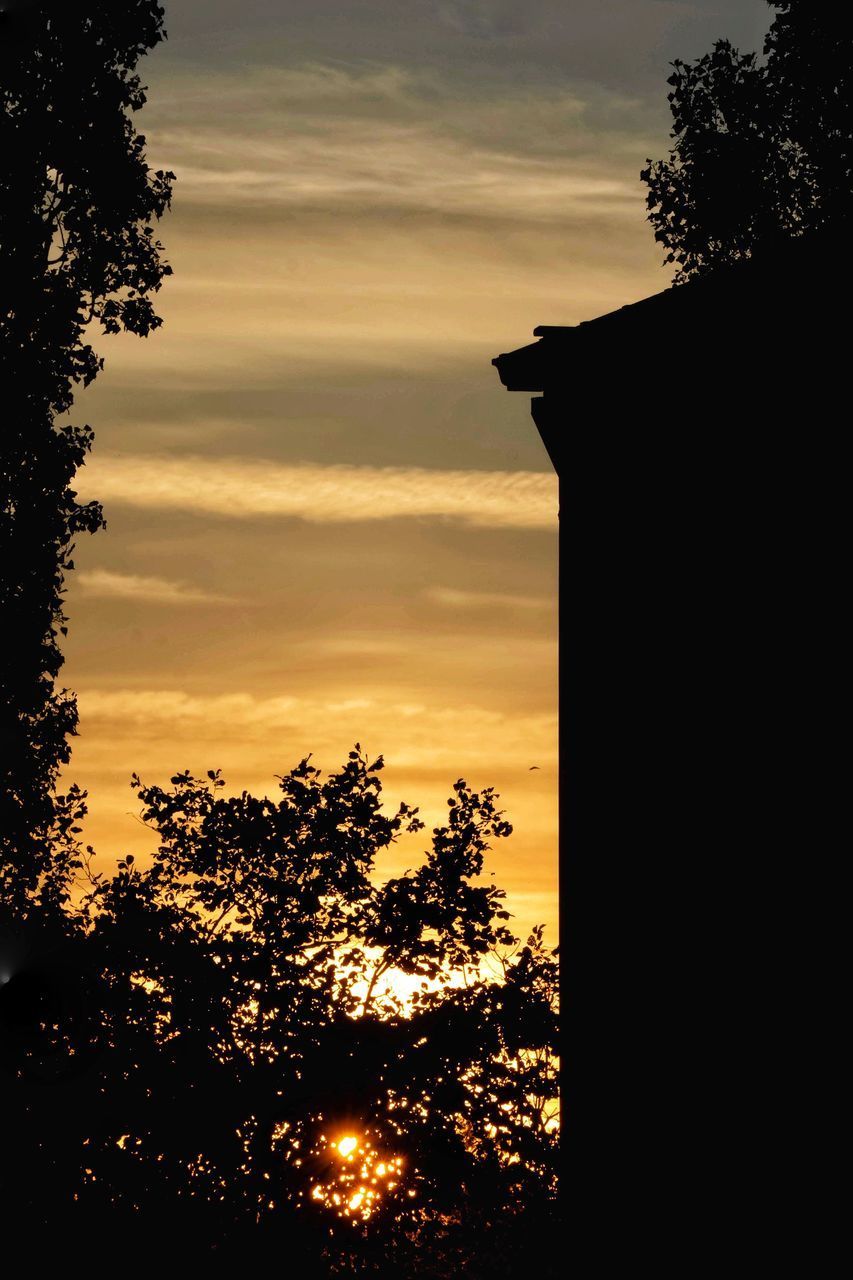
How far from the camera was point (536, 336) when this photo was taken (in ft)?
35.1

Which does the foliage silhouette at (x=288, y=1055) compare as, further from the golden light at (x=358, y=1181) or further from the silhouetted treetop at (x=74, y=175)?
the silhouetted treetop at (x=74, y=175)

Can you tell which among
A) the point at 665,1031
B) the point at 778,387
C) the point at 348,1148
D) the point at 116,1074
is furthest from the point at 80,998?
the point at 778,387

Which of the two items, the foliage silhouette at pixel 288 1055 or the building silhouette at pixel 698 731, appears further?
the foliage silhouette at pixel 288 1055

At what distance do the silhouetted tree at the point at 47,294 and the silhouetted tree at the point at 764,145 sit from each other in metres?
7.70

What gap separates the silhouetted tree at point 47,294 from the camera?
18.3 meters

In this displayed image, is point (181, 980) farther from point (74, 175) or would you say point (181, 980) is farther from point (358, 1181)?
point (74, 175)

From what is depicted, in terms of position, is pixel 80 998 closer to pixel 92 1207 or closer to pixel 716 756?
pixel 92 1207

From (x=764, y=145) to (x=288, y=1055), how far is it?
564 inches

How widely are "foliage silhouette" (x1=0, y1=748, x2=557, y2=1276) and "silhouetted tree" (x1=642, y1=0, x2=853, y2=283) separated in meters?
8.98

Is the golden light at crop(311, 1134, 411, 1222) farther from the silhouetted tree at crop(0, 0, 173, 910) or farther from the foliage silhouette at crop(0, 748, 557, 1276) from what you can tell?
the silhouetted tree at crop(0, 0, 173, 910)

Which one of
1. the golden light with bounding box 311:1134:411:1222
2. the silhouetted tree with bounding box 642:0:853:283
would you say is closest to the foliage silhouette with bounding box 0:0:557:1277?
the golden light with bounding box 311:1134:411:1222

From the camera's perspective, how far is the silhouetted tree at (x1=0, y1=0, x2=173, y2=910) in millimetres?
18297

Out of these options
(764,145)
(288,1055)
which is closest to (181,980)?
(288,1055)

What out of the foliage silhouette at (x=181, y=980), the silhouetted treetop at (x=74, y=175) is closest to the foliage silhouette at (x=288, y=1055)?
the foliage silhouette at (x=181, y=980)
